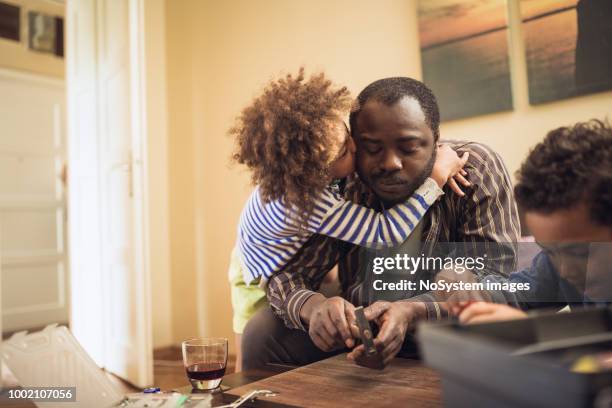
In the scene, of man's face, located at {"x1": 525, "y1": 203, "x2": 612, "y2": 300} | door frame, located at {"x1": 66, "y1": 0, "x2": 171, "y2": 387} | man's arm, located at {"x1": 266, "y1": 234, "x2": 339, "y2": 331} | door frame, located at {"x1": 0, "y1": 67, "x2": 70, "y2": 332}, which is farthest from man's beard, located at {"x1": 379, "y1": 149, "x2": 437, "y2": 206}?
door frame, located at {"x1": 0, "y1": 67, "x2": 70, "y2": 332}

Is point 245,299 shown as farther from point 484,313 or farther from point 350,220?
point 484,313

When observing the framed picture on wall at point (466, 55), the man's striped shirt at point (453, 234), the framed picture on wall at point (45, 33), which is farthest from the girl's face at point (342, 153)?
the framed picture on wall at point (45, 33)

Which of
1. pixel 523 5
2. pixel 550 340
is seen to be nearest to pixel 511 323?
pixel 550 340

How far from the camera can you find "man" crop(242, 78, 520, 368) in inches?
44.1

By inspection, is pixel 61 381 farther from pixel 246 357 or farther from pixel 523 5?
pixel 523 5

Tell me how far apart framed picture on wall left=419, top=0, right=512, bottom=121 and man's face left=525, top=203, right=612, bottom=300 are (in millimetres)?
819

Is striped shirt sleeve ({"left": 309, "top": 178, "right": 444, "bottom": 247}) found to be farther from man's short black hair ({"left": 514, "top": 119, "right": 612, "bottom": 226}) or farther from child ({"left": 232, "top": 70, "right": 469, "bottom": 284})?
man's short black hair ({"left": 514, "top": 119, "right": 612, "bottom": 226})

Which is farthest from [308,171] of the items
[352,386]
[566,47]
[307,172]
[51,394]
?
[566,47]

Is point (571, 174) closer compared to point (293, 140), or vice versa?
point (571, 174)

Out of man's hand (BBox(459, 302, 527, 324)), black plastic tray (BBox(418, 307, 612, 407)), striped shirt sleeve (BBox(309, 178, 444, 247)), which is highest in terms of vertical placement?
striped shirt sleeve (BBox(309, 178, 444, 247))

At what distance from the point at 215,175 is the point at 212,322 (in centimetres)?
73

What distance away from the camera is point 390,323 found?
91 centimetres

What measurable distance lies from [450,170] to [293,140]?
357mm

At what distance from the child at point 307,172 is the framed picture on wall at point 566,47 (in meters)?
0.49
